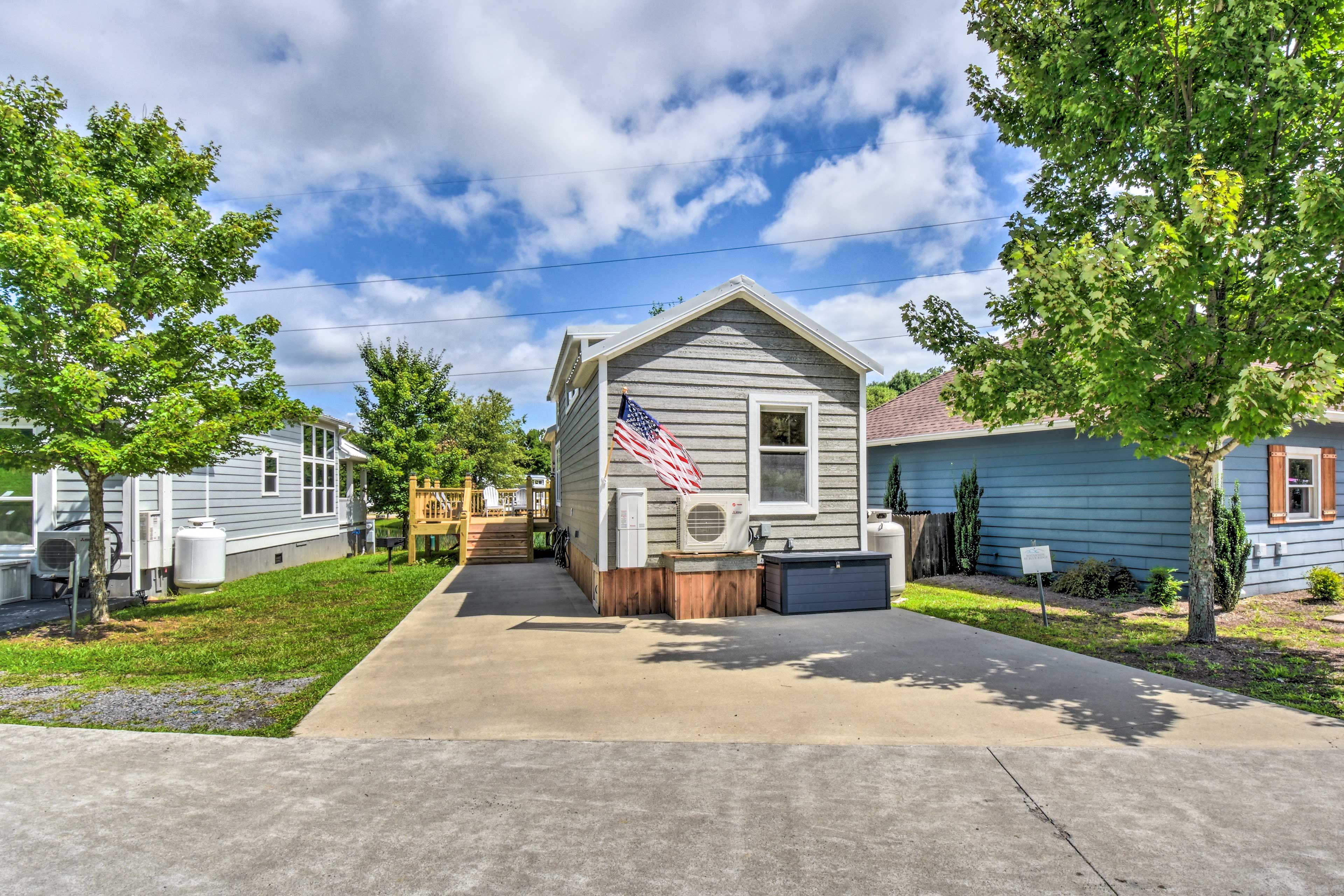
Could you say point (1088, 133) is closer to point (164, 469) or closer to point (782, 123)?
point (782, 123)

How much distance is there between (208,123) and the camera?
8.84 meters

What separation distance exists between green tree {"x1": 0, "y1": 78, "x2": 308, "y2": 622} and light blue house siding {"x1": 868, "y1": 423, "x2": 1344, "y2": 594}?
12025 mm

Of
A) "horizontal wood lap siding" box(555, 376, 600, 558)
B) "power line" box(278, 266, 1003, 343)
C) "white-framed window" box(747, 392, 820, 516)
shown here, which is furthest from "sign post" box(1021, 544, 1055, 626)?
"power line" box(278, 266, 1003, 343)

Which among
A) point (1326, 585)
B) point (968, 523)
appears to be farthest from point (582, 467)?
point (1326, 585)

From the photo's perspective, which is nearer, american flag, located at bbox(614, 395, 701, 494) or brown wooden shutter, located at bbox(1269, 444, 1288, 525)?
american flag, located at bbox(614, 395, 701, 494)

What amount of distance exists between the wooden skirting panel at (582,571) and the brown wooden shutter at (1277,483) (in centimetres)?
1037

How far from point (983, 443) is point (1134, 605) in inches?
176

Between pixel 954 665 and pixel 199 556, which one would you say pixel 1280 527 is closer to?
pixel 954 665

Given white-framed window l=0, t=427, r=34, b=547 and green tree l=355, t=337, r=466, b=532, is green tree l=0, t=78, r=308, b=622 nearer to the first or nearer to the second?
white-framed window l=0, t=427, r=34, b=547

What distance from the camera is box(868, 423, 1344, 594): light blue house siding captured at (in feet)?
32.6

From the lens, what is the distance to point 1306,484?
10969 millimetres

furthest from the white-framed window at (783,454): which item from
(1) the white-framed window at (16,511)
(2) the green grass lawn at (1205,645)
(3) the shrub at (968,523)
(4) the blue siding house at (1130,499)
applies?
(1) the white-framed window at (16,511)

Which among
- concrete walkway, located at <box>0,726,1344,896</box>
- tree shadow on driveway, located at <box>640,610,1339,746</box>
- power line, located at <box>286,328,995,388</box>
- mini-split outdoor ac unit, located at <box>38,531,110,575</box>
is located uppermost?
power line, located at <box>286,328,995,388</box>

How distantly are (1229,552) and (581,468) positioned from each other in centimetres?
933
